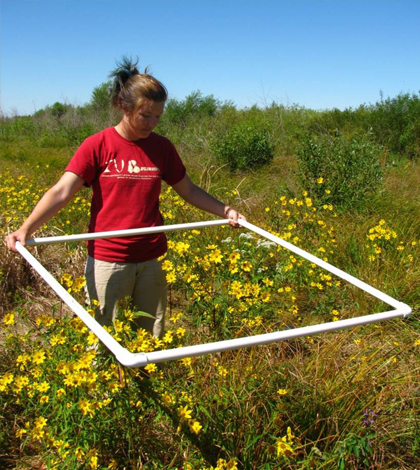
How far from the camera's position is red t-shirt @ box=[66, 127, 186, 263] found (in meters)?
2.50

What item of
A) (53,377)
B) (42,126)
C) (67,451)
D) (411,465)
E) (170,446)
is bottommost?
(411,465)

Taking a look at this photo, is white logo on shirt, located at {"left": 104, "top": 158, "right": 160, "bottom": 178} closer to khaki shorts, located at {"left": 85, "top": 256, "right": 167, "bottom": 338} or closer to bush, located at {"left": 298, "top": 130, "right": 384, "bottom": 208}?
khaki shorts, located at {"left": 85, "top": 256, "right": 167, "bottom": 338}

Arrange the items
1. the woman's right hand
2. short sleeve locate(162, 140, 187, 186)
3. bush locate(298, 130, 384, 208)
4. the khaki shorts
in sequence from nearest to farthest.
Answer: the woman's right hand, the khaki shorts, short sleeve locate(162, 140, 187, 186), bush locate(298, 130, 384, 208)

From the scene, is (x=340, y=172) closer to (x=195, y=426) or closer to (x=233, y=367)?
(x=233, y=367)

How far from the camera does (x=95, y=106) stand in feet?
68.6

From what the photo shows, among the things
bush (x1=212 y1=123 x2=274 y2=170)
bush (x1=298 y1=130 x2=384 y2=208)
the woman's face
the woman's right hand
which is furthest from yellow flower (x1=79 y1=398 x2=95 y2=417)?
bush (x1=212 y1=123 x2=274 y2=170)

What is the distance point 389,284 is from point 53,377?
8.46 feet

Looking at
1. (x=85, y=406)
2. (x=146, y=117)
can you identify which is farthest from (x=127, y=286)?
(x=85, y=406)

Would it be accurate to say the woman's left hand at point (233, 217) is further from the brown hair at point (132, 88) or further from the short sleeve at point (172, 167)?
the brown hair at point (132, 88)

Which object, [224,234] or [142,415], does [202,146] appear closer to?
[224,234]

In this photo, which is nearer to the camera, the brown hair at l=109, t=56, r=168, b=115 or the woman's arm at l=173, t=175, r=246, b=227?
the brown hair at l=109, t=56, r=168, b=115

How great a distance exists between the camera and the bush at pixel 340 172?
555 cm

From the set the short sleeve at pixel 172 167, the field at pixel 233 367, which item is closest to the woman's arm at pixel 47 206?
the field at pixel 233 367

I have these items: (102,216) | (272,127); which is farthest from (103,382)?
(272,127)
